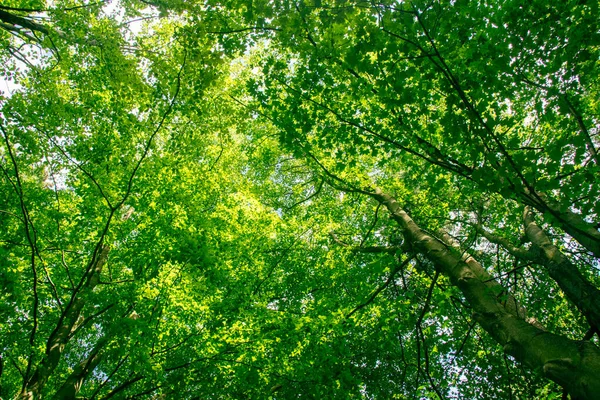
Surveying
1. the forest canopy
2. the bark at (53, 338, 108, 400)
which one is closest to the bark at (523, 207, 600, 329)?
the forest canopy

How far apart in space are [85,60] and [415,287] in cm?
994

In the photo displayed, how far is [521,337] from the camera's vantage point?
3.09 metres

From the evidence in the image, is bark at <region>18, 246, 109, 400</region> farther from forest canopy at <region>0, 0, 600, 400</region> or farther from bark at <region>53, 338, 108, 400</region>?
bark at <region>53, 338, 108, 400</region>

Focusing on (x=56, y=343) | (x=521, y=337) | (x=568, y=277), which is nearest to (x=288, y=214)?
(x=56, y=343)

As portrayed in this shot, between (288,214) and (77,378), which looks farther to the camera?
(288,214)

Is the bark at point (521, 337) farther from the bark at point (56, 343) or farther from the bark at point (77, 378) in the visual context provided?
the bark at point (77, 378)

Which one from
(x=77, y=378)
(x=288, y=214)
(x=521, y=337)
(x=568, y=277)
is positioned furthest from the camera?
(x=288, y=214)

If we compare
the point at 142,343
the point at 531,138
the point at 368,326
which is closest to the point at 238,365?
the point at 142,343

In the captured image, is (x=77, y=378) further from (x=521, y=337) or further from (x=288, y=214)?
(x=521, y=337)

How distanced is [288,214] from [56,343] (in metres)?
6.15

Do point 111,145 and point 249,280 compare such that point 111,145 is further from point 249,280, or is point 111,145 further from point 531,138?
point 531,138

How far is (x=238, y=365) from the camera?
19.6 feet

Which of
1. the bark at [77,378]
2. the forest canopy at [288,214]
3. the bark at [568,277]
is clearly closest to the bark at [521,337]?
the forest canopy at [288,214]

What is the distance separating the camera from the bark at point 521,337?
2492mm
